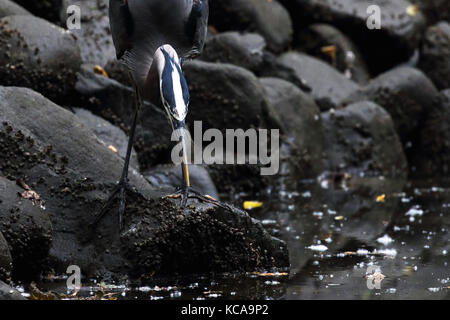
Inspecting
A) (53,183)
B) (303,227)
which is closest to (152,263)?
(53,183)

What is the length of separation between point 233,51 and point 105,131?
3.92 m

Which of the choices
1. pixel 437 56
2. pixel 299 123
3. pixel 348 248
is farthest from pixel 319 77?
pixel 348 248

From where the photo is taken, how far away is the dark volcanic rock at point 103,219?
17.5ft

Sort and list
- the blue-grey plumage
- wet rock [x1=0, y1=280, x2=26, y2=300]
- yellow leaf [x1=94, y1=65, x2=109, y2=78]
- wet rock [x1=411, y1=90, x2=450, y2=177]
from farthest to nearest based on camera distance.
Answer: wet rock [x1=411, y1=90, x2=450, y2=177], yellow leaf [x1=94, y1=65, x2=109, y2=78], the blue-grey plumage, wet rock [x1=0, y1=280, x2=26, y2=300]

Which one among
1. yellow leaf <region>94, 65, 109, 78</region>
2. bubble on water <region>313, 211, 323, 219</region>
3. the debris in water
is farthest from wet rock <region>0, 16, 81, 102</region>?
bubble on water <region>313, 211, 323, 219</region>


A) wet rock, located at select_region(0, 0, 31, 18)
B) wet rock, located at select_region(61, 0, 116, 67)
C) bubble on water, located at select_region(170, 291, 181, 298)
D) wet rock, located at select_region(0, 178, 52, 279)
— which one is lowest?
bubble on water, located at select_region(170, 291, 181, 298)

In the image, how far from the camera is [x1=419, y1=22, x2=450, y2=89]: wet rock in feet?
46.1

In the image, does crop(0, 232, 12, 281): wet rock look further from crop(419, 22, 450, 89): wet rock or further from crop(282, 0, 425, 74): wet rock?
crop(419, 22, 450, 89): wet rock

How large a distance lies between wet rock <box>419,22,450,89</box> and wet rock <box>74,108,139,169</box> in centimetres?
758

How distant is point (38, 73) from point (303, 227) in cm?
335

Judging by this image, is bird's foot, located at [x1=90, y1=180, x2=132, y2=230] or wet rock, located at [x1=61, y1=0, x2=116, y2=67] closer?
bird's foot, located at [x1=90, y1=180, x2=132, y2=230]

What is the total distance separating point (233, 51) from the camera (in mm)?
11820

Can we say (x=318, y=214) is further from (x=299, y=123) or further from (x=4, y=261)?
(x=4, y=261)

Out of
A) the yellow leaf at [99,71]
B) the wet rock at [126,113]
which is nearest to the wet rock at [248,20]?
the yellow leaf at [99,71]
